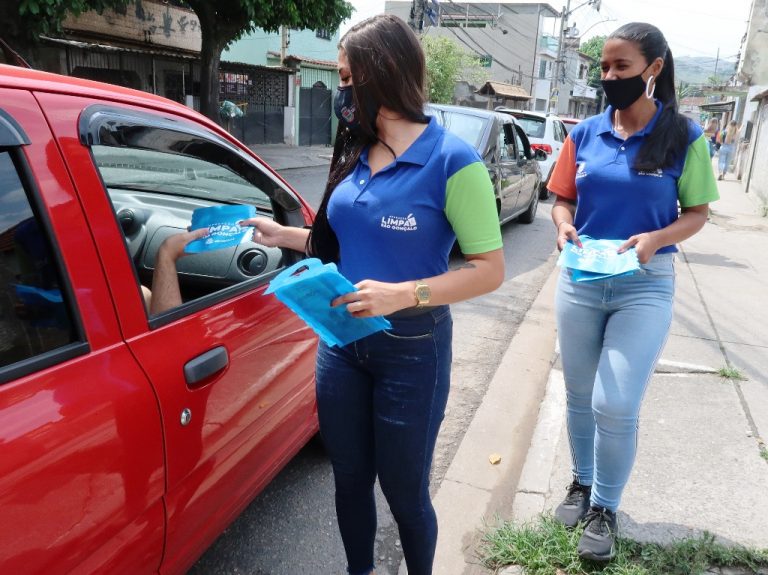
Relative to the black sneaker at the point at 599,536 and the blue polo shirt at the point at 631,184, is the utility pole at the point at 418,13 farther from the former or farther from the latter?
the black sneaker at the point at 599,536

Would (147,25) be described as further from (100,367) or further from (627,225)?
(100,367)

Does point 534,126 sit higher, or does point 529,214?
point 534,126

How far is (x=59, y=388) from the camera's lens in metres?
1.39

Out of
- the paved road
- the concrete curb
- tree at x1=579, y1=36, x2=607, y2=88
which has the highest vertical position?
tree at x1=579, y1=36, x2=607, y2=88

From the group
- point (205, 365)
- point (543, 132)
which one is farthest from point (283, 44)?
point (205, 365)

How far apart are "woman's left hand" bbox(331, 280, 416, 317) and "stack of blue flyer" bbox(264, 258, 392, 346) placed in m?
0.02

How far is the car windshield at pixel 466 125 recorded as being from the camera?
7219mm

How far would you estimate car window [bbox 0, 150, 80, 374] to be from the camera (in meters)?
1.40

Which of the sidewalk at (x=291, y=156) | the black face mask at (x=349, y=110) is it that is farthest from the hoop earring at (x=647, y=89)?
the sidewalk at (x=291, y=156)

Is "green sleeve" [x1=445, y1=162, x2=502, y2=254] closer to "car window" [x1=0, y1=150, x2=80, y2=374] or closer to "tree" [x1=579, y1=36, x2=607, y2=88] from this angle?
"car window" [x1=0, y1=150, x2=80, y2=374]

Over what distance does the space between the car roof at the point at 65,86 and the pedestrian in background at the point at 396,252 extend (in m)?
0.59

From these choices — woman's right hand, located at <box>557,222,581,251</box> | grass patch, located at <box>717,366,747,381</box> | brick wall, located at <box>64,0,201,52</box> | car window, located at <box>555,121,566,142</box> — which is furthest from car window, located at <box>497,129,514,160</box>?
brick wall, located at <box>64,0,201,52</box>

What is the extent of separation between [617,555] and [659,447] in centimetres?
103

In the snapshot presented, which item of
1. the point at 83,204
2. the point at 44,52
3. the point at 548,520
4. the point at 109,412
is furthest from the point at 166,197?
the point at 44,52
